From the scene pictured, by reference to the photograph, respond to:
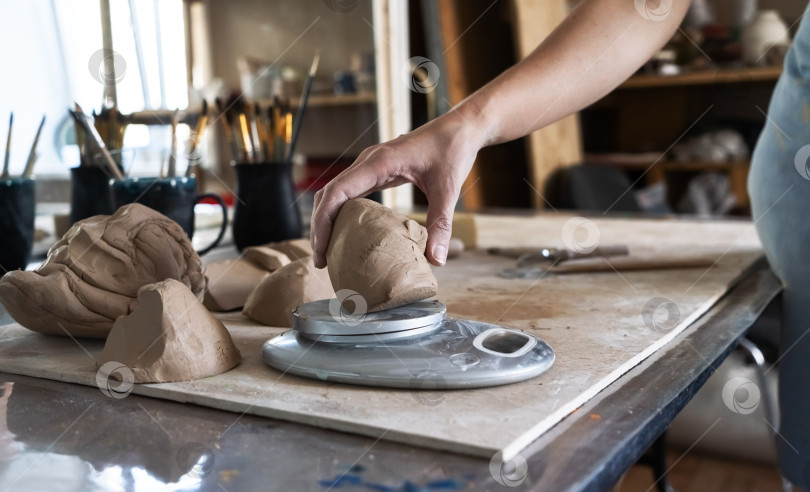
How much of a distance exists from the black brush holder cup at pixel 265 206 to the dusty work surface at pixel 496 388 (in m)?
0.32

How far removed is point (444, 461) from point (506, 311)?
1.44ft

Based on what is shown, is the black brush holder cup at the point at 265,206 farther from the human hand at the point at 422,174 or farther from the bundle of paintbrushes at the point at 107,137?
the human hand at the point at 422,174

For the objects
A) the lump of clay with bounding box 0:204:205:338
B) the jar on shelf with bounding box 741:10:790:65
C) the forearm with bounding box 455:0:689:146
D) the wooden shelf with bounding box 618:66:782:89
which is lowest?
the lump of clay with bounding box 0:204:205:338

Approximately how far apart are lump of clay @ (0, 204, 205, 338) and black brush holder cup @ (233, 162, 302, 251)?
1.51 ft

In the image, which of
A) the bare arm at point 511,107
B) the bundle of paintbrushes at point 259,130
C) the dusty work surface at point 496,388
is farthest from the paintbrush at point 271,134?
the bare arm at point 511,107

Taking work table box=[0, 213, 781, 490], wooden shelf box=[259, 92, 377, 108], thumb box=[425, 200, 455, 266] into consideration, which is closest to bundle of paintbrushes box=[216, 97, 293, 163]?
thumb box=[425, 200, 455, 266]

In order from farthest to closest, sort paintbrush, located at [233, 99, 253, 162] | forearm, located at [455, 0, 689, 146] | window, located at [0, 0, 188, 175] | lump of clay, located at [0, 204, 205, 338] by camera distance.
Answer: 1. window, located at [0, 0, 188, 175]
2. paintbrush, located at [233, 99, 253, 162]
3. forearm, located at [455, 0, 689, 146]
4. lump of clay, located at [0, 204, 205, 338]

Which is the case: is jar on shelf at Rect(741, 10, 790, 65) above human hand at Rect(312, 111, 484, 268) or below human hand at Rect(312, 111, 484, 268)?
above

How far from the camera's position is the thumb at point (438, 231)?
2.63 feet

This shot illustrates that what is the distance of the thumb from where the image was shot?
2.63 feet

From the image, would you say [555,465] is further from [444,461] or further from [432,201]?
[432,201]

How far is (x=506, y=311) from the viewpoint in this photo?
0.93m

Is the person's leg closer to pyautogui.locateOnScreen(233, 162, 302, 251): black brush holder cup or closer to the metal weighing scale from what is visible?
the metal weighing scale

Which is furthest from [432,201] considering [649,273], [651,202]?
[651,202]
